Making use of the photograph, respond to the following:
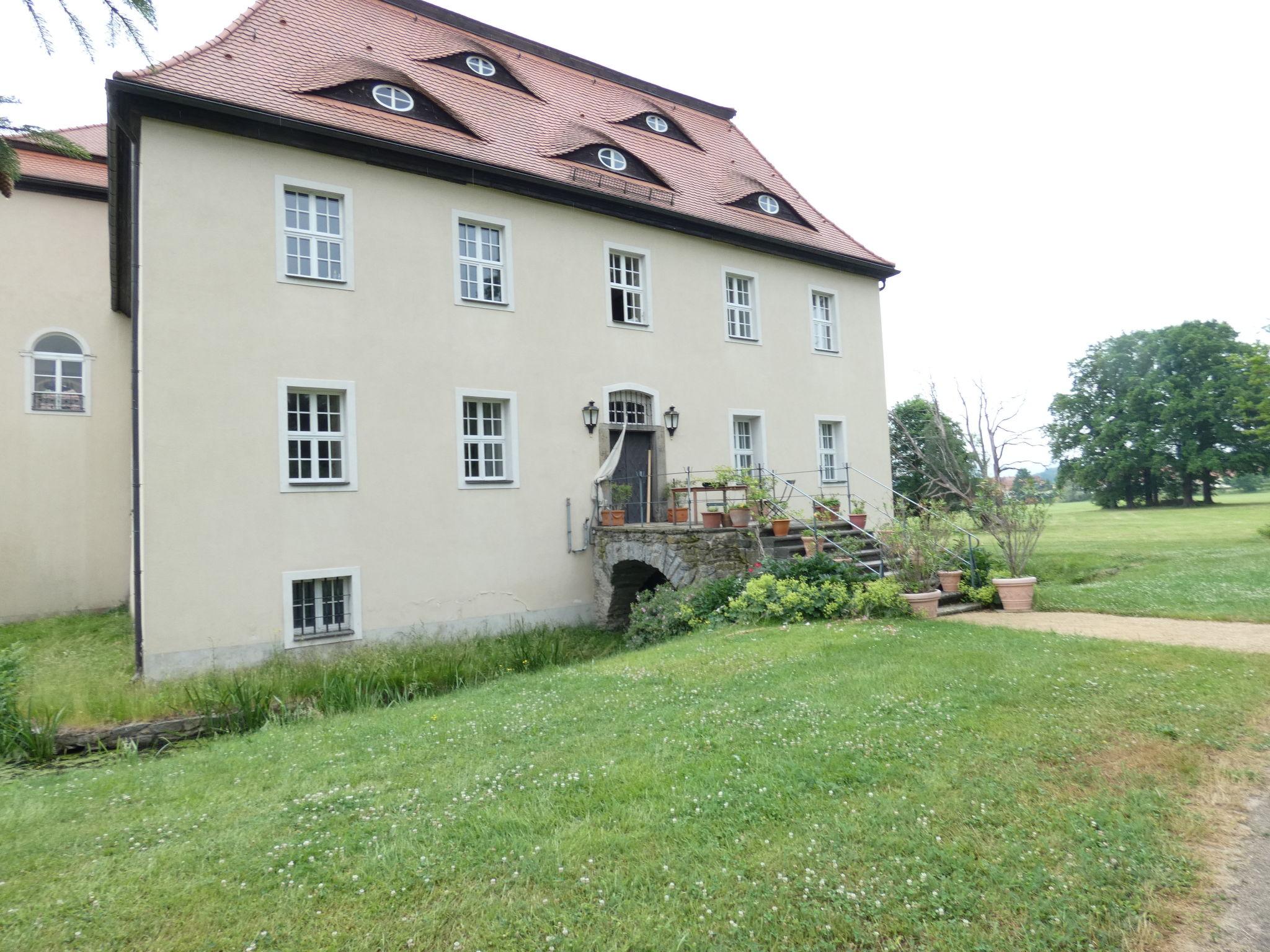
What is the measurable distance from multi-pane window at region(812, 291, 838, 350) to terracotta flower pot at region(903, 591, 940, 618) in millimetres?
9675

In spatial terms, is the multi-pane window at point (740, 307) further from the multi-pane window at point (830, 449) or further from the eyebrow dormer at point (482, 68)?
the eyebrow dormer at point (482, 68)

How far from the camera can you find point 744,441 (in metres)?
17.2

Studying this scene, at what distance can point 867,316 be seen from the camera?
19.7m

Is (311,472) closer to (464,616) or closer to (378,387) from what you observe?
(378,387)

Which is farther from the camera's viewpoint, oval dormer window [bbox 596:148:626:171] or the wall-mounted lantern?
oval dormer window [bbox 596:148:626:171]

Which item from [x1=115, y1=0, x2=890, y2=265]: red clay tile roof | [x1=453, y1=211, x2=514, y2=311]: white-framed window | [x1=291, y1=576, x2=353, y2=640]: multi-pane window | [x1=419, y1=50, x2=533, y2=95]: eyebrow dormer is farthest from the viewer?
[x1=419, y1=50, x2=533, y2=95]: eyebrow dormer

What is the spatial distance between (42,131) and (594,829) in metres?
4.58

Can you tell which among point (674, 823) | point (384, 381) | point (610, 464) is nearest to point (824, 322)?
point (610, 464)

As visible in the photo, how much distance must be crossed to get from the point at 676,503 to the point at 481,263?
5.86m

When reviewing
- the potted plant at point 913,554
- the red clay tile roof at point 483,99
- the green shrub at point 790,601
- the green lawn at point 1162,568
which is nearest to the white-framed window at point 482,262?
the red clay tile roof at point 483,99

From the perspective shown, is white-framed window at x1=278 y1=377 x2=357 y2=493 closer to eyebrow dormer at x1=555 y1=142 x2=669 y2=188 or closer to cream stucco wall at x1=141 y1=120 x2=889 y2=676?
cream stucco wall at x1=141 y1=120 x2=889 y2=676

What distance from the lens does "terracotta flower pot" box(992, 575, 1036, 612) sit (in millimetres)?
10906

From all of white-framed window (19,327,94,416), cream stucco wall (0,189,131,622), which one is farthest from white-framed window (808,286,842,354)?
white-framed window (19,327,94,416)

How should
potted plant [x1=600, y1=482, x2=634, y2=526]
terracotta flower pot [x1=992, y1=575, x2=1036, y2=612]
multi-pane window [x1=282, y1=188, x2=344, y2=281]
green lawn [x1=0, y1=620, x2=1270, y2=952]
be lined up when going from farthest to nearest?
potted plant [x1=600, y1=482, x2=634, y2=526]
multi-pane window [x1=282, y1=188, x2=344, y2=281]
terracotta flower pot [x1=992, y1=575, x2=1036, y2=612]
green lawn [x1=0, y1=620, x2=1270, y2=952]
